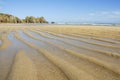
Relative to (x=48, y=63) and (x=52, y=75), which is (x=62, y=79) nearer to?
(x=52, y=75)

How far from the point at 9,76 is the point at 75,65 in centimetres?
200

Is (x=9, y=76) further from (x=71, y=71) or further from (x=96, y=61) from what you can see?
(x=96, y=61)

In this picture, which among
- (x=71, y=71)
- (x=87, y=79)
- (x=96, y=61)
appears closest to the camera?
(x=87, y=79)

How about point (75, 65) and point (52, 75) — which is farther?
point (75, 65)

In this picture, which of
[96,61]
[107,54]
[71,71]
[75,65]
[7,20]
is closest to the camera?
[71,71]

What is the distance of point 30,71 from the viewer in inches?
175

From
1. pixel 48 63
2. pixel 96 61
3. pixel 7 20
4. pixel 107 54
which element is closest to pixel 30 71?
pixel 48 63

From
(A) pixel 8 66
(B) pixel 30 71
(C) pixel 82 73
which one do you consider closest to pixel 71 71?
(C) pixel 82 73

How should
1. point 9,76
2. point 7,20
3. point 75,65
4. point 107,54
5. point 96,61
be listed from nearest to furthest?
point 9,76 → point 75,65 → point 96,61 → point 107,54 → point 7,20

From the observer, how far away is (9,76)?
4.10 meters

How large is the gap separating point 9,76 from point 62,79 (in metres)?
1.38

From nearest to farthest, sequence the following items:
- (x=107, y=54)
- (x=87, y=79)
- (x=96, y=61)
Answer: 1. (x=87, y=79)
2. (x=96, y=61)
3. (x=107, y=54)

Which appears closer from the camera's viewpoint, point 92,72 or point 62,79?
point 62,79

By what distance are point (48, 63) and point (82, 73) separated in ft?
4.75
